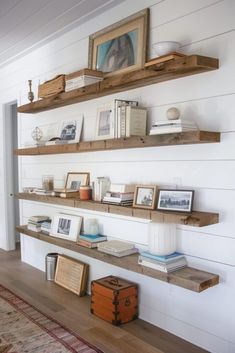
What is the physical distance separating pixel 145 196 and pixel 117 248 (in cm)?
46

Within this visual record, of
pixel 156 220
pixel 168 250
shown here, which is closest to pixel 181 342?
pixel 168 250

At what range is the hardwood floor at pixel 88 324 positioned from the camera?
2.30 m

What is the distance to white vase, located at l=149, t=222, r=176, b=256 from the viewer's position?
2320mm

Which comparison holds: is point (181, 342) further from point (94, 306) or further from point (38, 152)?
point (38, 152)

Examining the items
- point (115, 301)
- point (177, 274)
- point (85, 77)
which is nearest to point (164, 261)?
point (177, 274)

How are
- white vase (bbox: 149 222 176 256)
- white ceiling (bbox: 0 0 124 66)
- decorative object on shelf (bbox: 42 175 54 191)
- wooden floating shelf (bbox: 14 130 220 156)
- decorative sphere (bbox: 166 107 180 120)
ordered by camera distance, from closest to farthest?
wooden floating shelf (bbox: 14 130 220 156) → decorative sphere (bbox: 166 107 180 120) → white vase (bbox: 149 222 176 256) → white ceiling (bbox: 0 0 124 66) → decorative object on shelf (bbox: 42 175 54 191)

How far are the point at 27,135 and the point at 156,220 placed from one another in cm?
249

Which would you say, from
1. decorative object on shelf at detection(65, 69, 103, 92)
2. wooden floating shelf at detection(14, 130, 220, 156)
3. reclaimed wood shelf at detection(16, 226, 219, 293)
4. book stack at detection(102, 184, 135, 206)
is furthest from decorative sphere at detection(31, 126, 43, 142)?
reclaimed wood shelf at detection(16, 226, 219, 293)

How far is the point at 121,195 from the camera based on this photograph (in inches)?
104

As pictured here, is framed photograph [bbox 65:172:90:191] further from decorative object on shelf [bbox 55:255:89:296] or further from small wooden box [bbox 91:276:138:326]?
small wooden box [bbox 91:276:138:326]

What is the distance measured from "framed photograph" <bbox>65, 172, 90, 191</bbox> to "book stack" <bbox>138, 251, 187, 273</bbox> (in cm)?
110

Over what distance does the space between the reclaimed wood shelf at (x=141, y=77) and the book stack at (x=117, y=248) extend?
1.21m

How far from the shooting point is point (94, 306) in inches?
109

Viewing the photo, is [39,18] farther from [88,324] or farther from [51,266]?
[88,324]
